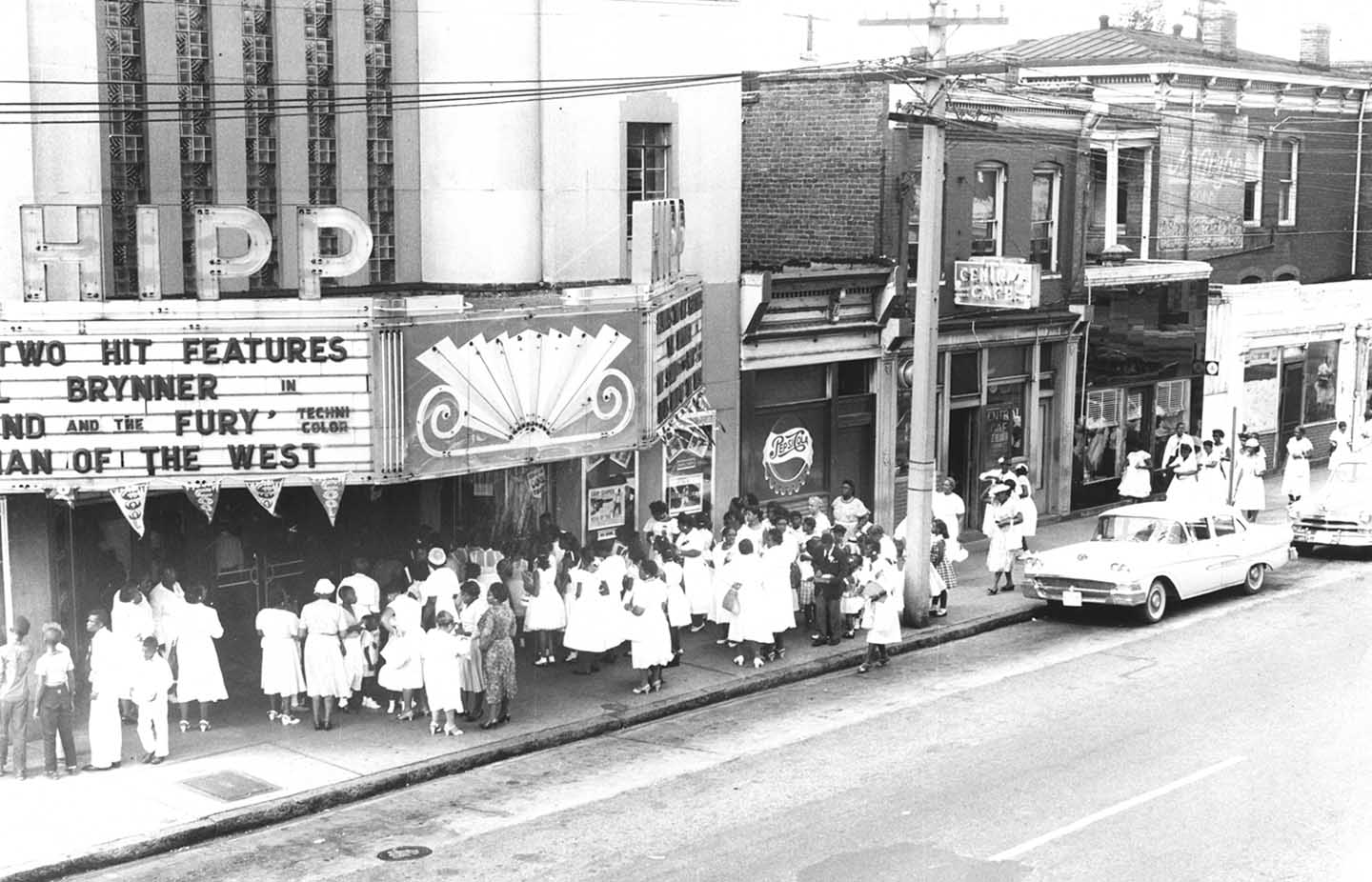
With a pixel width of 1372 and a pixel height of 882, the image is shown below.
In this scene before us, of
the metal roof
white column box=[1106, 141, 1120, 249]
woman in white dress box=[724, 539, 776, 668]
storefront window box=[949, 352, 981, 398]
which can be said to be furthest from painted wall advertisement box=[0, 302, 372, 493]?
the metal roof

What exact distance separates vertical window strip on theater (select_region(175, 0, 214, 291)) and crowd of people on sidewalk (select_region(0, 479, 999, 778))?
4034mm

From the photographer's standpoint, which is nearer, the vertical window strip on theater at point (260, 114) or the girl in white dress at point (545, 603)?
the vertical window strip on theater at point (260, 114)

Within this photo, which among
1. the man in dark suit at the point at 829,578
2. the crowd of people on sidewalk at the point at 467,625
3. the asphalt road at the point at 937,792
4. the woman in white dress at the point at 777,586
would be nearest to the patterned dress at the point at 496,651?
the crowd of people on sidewalk at the point at 467,625

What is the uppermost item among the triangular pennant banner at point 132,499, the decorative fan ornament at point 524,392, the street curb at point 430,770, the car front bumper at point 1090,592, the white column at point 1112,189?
the white column at point 1112,189

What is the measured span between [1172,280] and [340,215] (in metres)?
20.8

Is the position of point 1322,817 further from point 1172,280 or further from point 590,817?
point 1172,280

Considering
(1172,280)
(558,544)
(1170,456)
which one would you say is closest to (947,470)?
(1170,456)

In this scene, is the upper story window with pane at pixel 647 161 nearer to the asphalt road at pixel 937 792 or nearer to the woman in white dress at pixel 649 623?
the woman in white dress at pixel 649 623

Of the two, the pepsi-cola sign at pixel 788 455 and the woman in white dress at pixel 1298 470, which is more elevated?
the pepsi-cola sign at pixel 788 455

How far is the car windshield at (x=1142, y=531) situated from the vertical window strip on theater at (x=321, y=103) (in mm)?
10890

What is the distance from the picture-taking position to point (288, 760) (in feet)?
50.7

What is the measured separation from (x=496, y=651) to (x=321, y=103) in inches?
283

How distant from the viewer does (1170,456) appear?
3020 cm

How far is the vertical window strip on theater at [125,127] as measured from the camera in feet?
56.3
